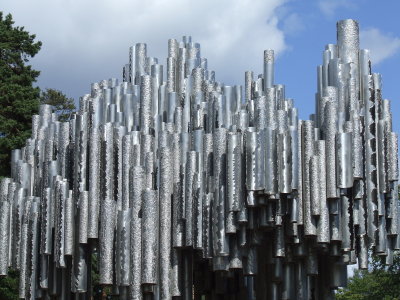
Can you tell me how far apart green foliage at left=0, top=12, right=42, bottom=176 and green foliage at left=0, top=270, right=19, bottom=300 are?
3267mm

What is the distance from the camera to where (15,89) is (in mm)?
26188

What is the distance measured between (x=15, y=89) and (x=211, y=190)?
17606 mm

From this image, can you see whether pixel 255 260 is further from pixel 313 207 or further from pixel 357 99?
pixel 357 99

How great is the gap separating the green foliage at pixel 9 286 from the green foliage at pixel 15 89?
3267mm

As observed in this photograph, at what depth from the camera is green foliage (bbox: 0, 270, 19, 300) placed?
23.3 meters

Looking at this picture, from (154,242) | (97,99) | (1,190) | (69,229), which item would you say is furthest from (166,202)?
(1,190)

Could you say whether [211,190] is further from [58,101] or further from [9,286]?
[58,101]

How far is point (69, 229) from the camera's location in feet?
33.7

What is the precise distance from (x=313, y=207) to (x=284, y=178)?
0.50 metres

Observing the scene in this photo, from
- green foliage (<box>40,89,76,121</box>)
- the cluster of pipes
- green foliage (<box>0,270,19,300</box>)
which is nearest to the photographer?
the cluster of pipes

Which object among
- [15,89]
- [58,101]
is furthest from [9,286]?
[58,101]

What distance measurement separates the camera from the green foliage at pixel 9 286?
2334cm

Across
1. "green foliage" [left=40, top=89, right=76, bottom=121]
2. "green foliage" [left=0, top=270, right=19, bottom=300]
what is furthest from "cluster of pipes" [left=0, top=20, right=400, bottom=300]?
"green foliage" [left=40, top=89, right=76, bottom=121]

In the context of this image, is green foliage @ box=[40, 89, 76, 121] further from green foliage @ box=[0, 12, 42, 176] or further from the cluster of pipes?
the cluster of pipes
